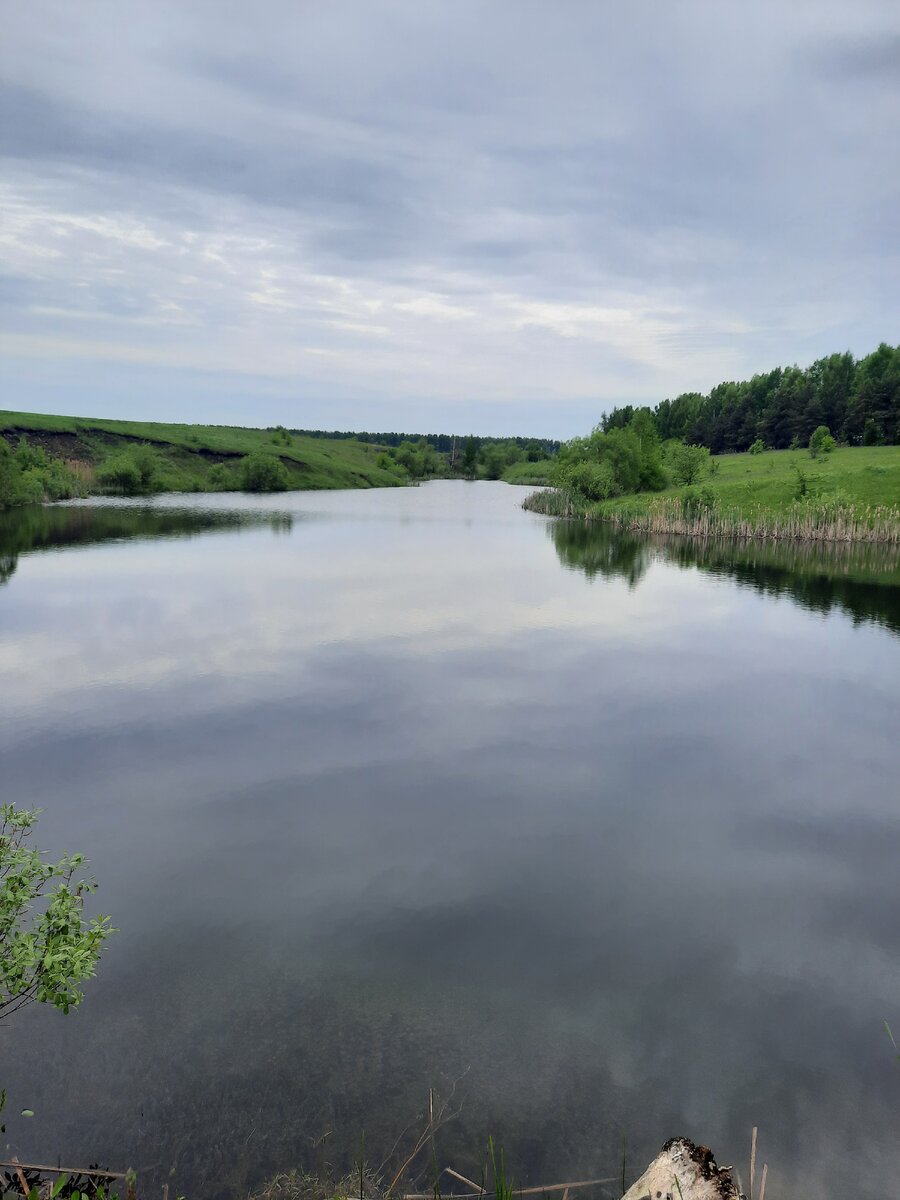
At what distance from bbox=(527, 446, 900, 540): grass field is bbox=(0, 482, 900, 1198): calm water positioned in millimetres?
34323

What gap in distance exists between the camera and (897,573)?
48.0 m

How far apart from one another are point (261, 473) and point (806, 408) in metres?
103

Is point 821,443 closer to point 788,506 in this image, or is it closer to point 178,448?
point 788,506

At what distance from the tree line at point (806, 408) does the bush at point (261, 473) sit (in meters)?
64.2

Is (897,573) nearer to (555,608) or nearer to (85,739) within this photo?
(555,608)

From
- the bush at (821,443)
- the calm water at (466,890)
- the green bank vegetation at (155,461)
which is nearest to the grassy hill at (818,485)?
the bush at (821,443)

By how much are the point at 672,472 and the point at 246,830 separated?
328 feet

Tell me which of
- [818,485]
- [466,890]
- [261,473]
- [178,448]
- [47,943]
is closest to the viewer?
[47,943]

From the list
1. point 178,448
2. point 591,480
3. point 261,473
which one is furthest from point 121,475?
point 591,480

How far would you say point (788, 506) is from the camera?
7350cm

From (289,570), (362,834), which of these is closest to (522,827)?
(362,834)

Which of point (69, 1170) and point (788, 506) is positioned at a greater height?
point (788, 506)

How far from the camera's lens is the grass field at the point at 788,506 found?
64062 millimetres

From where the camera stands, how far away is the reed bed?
203ft
